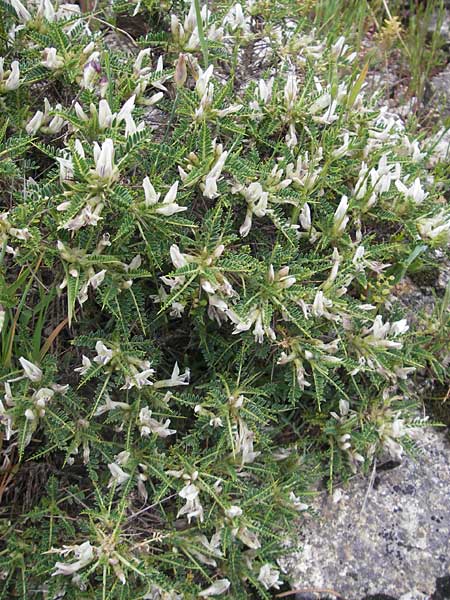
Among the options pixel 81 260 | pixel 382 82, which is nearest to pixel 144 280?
pixel 81 260

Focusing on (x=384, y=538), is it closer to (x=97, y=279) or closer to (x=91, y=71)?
(x=97, y=279)

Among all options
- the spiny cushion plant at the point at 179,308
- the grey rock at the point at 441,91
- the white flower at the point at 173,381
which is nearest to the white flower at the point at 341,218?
the spiny cushion plant at the point at 179,308

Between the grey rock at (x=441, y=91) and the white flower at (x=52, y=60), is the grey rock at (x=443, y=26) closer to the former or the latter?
the grey rock at (x=441, y=91)

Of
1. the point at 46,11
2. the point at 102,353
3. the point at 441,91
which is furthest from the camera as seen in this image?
the point at 441,91

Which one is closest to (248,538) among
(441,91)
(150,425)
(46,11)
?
(150,425)

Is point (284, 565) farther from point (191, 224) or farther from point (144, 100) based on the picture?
point (144, 100)

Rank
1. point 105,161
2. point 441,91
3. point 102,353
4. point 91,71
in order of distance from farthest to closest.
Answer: point 441,91
point 91,71
point 102,353
point 105,161

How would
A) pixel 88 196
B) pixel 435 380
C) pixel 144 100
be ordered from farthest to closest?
pixel 435 380 < pixel 144 100 < pixel 88 196

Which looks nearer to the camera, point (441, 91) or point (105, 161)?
point (105, 161)
